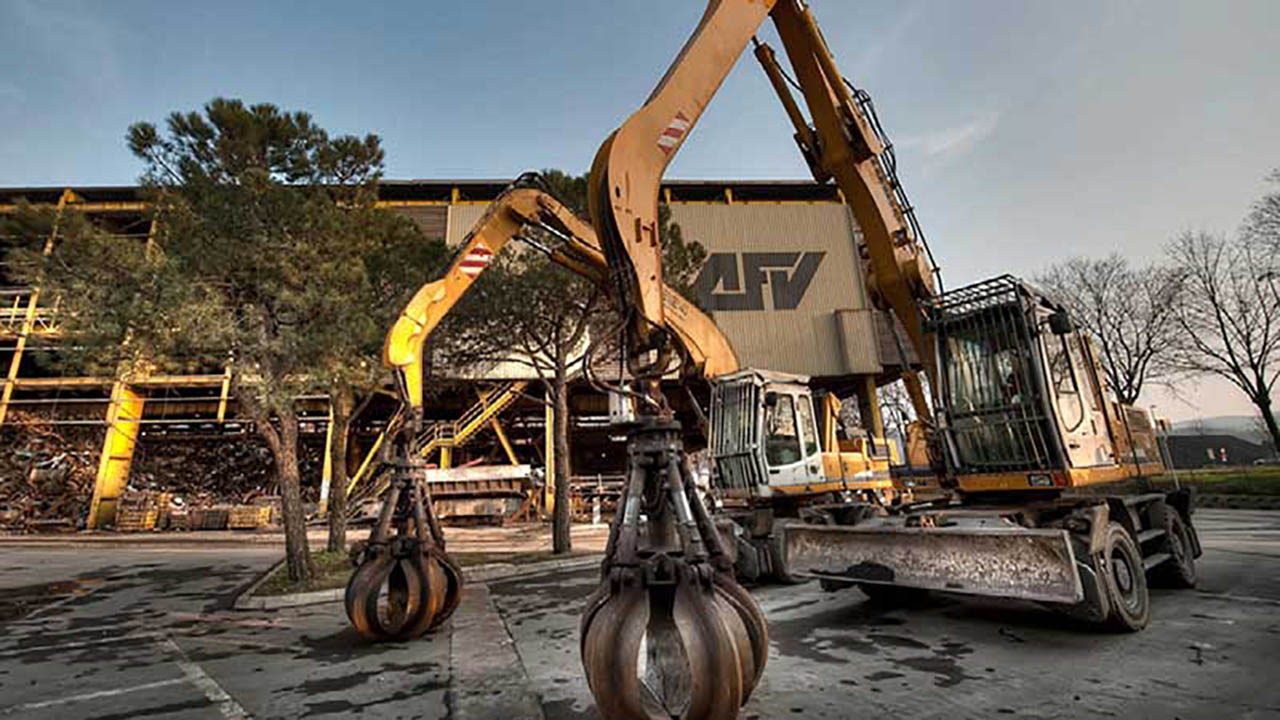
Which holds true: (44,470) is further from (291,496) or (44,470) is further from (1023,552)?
(1023,552)

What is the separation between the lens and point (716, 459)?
8531 mm

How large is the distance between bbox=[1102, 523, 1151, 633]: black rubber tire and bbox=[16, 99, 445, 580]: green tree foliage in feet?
33.2

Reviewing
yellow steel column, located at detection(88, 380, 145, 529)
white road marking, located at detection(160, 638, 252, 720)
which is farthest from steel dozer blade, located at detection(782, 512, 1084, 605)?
yellow steel column, located at detection(88, 380, 145, 529)

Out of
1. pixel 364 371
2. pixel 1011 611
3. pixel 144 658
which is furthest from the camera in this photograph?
pixel 364 371

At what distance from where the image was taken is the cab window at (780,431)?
26.4 feet

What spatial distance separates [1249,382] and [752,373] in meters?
28.2

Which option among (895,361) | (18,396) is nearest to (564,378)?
(895,361)

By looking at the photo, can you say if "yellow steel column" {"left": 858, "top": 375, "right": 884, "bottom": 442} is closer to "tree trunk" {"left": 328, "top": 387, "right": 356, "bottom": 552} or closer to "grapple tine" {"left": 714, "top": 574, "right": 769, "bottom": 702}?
"tree trunk" {"left": 328, "top": 387, "right": 356, "bottom": 552}

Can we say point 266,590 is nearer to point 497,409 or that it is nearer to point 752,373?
point 752,373

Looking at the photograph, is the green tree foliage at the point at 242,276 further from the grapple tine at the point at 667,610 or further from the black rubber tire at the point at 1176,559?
the black rubber tire at the point at 1176,559

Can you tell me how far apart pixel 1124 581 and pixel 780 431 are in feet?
13.0

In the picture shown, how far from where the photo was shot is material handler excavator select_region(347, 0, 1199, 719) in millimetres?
2801

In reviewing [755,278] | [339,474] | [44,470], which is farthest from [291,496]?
[44,470]

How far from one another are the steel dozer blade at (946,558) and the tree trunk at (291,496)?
25.7 feet
